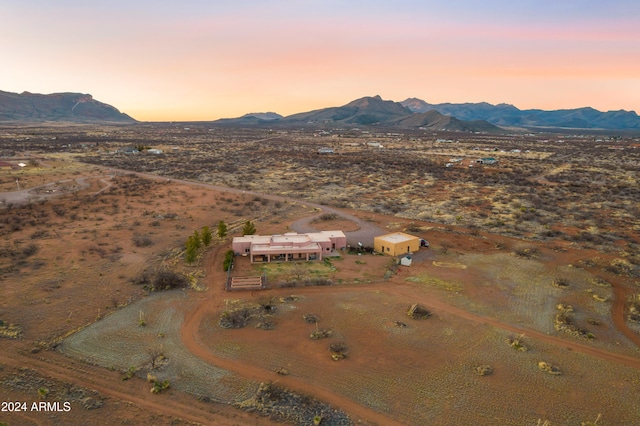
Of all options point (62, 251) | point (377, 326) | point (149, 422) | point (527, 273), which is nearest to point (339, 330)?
point (377, 326)

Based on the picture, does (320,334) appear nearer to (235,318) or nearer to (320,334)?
(320,334)

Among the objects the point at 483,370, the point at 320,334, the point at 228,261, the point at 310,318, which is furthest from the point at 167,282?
the point at 483,370

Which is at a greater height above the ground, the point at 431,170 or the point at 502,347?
the point at 431,170

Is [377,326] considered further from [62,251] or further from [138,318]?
[62,251]

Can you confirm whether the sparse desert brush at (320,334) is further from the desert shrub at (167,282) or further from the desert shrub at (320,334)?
the desert shrub at (167,282)

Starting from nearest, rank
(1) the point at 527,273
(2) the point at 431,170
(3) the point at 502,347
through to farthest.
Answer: (3) the point at 502,347 < (1) the point at 527,273 < (2) the point at 431,170

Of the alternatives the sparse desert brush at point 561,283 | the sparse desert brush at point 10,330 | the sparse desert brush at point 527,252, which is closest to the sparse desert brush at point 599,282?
the sparse desert brush at point 561,283

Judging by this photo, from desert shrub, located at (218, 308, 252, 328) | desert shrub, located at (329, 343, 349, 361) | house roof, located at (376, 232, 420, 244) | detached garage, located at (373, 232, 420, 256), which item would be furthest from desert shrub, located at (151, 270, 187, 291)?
house roof, located at (376, 232, 420, 244)
